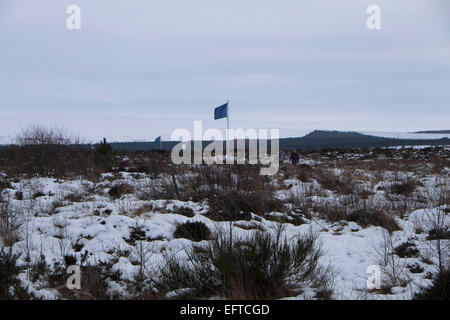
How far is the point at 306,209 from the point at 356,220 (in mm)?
1184

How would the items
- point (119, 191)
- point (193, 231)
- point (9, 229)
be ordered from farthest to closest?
point (119, 191), point (193, 231), point (9, 229)

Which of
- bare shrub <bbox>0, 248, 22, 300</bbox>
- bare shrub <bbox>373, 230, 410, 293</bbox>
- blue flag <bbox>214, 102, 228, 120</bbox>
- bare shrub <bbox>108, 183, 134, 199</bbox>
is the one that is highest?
blue flag <bbox>214, 102, 228, 120</bbox>

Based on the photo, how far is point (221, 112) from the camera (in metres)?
13.7

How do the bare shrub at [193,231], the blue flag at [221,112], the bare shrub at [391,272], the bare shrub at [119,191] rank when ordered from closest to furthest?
the bare shrub at [391,272]
the bare shrub at [193,231]
the bare shrub at [119,191]
the blue flag at [221,112]

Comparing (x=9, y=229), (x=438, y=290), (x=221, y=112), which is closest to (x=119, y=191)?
(x=9, y=229)

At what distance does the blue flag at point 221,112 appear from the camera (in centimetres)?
1338

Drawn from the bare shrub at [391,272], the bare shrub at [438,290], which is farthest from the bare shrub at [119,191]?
the bare shrub at [438,290]

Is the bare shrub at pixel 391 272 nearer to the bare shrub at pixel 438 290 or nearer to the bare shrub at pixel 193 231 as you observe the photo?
the bare shrub at pixel 438 290

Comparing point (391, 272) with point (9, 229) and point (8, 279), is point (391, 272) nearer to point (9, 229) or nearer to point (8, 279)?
point (8, 279)

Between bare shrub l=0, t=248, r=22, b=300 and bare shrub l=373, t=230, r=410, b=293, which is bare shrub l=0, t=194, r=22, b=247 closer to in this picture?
bare shrub l=0, t=248, r=22, b=300

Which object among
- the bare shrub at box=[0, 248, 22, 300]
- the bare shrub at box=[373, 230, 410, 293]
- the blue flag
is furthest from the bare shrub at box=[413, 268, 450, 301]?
the blue flag

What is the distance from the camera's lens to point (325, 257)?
538cm

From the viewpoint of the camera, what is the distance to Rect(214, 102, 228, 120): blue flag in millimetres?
13383
